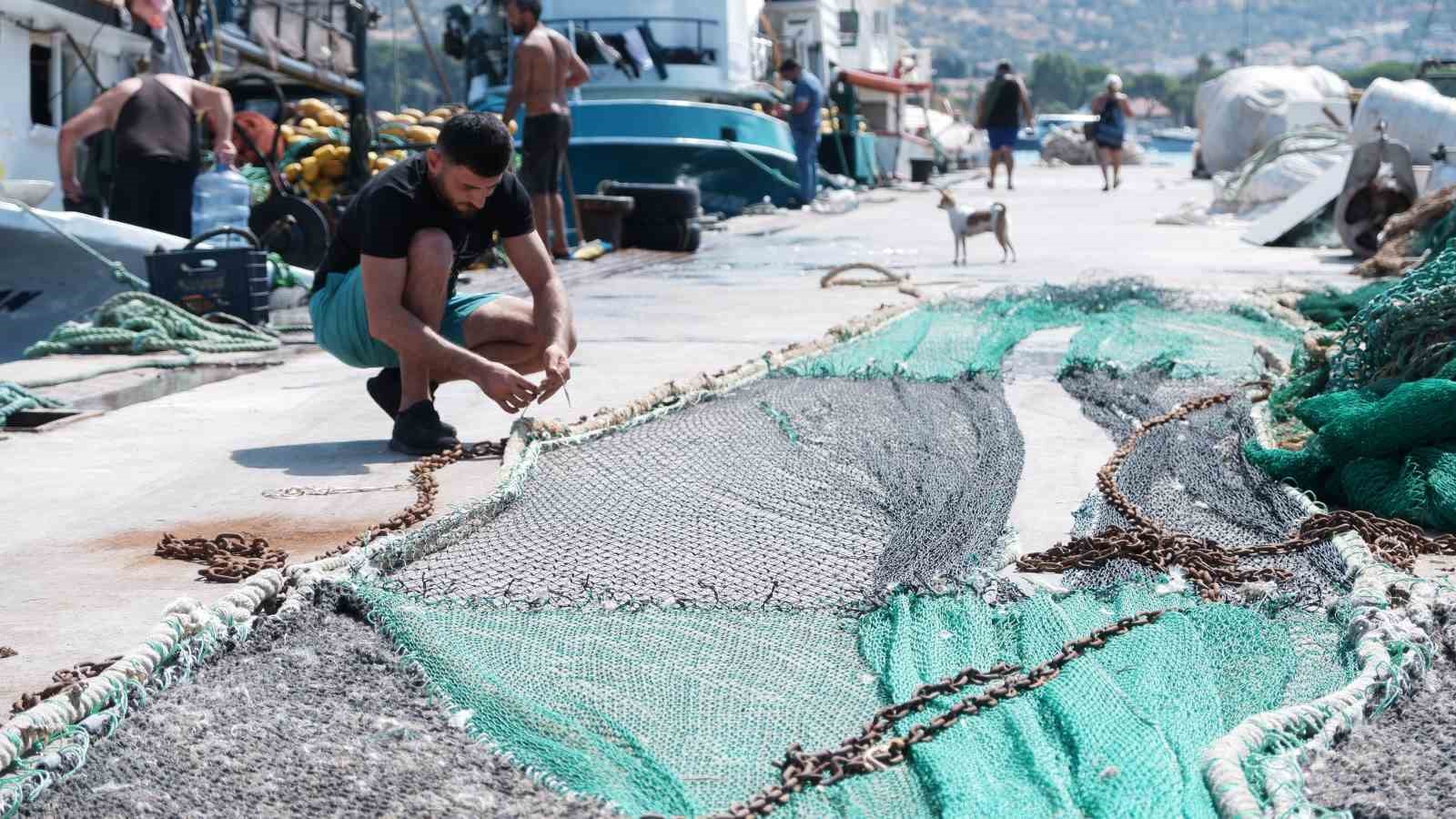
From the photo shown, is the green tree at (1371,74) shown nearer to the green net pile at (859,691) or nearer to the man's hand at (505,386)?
the man's hand at (505,386)

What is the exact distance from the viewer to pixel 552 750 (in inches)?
80.4

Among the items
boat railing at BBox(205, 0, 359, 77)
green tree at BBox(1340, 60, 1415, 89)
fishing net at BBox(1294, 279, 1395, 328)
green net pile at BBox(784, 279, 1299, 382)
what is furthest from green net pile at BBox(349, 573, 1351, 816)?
green tree at BBox(1340, 60, 1415, 89)

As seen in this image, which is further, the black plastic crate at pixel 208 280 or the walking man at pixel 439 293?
the black plastic crate at pixel 208 280

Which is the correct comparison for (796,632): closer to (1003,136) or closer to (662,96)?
(662,96)

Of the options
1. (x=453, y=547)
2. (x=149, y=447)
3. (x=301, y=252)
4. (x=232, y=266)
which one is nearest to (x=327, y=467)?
(x=149, y=447)

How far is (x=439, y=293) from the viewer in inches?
158

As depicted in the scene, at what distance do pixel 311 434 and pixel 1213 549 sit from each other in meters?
2.54

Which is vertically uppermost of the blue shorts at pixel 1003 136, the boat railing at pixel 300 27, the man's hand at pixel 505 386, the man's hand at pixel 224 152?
the boat railing at pixel 300 27

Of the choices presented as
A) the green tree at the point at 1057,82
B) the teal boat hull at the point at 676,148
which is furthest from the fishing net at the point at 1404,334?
the green tree at the point at 1057,82

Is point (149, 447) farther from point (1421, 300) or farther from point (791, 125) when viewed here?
point (791, 125)

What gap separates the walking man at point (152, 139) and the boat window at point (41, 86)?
1.27 meters

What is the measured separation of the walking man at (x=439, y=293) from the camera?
3.79m

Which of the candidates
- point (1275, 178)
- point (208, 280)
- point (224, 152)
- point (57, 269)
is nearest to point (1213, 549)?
point (208, 280)

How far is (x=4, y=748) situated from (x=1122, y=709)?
1.40 meters
